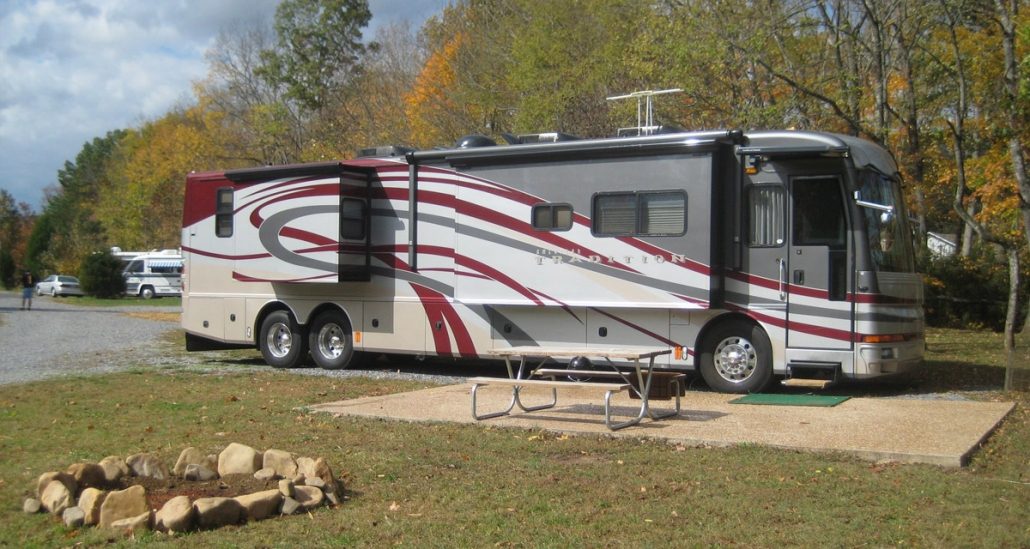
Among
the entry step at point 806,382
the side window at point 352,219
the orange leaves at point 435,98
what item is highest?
the orange leaves at point 435,98

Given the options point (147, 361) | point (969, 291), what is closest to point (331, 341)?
point (147, 361)

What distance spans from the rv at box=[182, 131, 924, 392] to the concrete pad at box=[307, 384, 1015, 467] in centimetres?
93

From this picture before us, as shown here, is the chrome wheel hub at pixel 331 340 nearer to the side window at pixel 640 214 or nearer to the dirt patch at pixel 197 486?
the side window at pixel 640 214

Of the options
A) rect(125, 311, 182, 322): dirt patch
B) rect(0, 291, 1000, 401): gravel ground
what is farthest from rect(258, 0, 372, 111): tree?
rect(0, 291, 1000, 401): gravel ground

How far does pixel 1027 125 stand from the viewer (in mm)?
17391

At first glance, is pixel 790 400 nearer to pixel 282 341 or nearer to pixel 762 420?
pixel 762 420

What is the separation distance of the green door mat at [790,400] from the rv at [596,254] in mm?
314

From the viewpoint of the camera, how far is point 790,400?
38.7ft

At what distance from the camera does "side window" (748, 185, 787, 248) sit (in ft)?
40.7

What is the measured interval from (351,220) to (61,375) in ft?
15.9

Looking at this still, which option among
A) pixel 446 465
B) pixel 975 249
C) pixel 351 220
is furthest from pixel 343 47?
pixel 446 465

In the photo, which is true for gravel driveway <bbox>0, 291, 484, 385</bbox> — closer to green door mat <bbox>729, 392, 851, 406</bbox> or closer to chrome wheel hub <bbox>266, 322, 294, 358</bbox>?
chrome wheel hub <bbox>266, 322, 294, 358</bbox>

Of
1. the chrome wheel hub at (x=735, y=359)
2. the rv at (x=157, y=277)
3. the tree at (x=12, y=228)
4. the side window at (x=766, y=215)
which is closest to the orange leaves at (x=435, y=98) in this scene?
the side window at (x=766, y=215)

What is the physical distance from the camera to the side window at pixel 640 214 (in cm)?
1280
